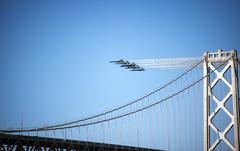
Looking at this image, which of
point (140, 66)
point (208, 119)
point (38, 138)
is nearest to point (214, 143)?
point (208, 119)

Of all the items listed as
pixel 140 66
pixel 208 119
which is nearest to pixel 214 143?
pixel 208 119

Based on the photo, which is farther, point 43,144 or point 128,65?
point 43,144

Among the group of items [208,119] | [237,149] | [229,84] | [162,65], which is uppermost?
[162,65]

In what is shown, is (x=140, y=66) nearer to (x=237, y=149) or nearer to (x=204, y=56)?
(x=204, y=56)

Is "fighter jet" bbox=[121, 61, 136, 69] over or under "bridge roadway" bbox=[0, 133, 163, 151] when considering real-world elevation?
over

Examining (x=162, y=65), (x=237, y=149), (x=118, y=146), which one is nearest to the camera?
(x=237, y=149)

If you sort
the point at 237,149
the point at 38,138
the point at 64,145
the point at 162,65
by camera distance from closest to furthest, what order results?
the point at 237,149, the point at 162,65, the point at 38,138, the point at 64,145

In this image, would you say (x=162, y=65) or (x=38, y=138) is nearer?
(x=162, y=65)

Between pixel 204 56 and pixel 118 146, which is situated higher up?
pixel 204 56

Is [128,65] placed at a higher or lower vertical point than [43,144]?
higher

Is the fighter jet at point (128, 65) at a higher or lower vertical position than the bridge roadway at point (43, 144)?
higher
